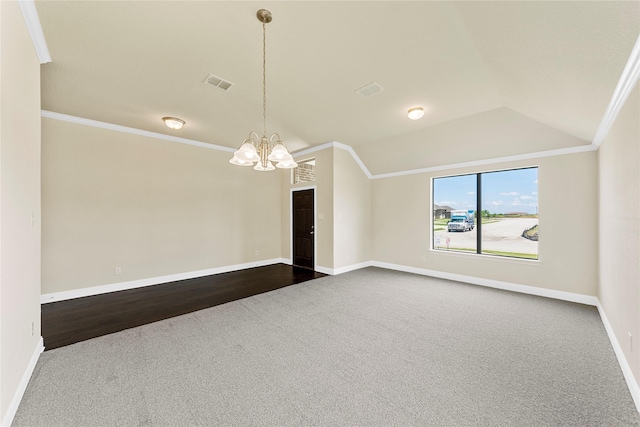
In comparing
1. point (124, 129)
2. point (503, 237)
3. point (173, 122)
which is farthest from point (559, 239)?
point (124, 129)

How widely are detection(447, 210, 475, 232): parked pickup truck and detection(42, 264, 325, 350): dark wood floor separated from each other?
3.06 meters

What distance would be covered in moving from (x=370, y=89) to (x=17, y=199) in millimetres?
3601

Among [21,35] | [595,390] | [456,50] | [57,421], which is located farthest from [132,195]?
[595,390]

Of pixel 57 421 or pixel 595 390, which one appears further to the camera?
pixel 595 390

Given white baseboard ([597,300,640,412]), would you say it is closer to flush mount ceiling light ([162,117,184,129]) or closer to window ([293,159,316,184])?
window ([293,159,316,184])

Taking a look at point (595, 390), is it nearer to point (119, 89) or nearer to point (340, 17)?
point (340, 17)

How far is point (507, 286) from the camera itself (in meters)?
4.35

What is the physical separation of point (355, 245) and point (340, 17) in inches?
180

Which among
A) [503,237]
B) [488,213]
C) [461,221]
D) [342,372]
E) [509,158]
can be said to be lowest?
[342,372]

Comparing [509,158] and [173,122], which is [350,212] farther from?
[173,122]

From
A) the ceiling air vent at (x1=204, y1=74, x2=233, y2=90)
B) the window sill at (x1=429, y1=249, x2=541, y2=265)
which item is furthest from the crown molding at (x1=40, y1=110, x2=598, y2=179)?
the ceiling air vent at (x1=204, y1=74, x2=233, y2=90)

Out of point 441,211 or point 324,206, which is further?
point 324,206

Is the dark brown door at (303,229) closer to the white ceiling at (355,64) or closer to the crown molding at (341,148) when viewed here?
the crown molding at (341,148)

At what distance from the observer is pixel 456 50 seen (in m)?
2.43
